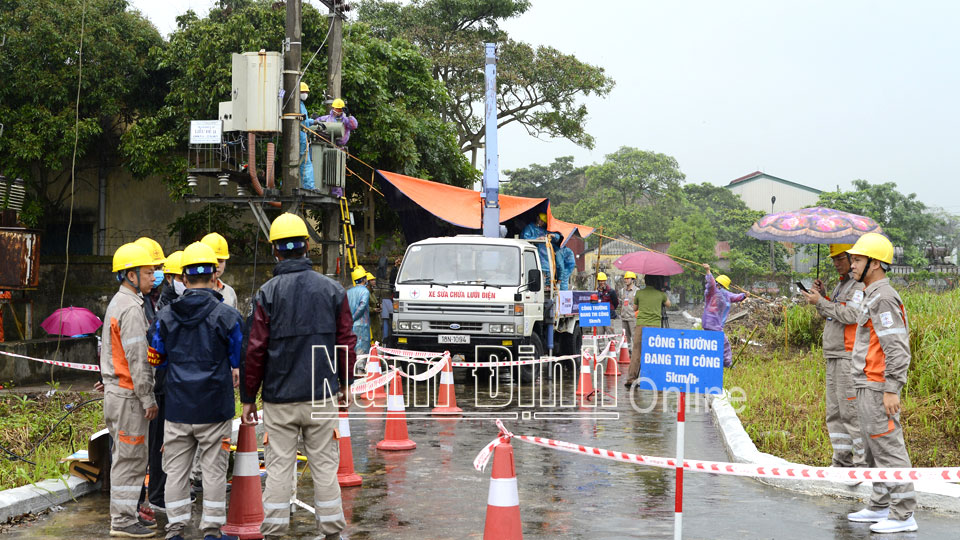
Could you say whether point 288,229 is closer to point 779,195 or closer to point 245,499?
point 245,499

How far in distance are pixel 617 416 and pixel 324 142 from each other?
7258 mm

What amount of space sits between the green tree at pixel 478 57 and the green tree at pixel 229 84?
34.9 ft

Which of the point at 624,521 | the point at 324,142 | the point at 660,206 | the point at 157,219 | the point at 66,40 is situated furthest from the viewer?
the point at 660,206

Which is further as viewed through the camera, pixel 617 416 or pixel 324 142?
pixel 324 142

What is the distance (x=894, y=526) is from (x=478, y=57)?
2851 centimetres

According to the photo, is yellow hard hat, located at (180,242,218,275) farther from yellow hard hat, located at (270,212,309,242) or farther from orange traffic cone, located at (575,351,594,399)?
orange traffic cone, located at (575,351,594,399)

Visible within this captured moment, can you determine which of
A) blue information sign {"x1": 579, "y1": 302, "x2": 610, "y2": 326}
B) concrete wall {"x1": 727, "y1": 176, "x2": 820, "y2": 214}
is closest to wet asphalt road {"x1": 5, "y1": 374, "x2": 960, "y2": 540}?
blue information sign {"x1": 579, "y1": 302, "x2": 610, "y2": 326}

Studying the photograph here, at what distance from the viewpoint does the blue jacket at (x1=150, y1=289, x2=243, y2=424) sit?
5.77 metres

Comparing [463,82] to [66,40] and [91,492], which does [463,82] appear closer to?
[66,40]

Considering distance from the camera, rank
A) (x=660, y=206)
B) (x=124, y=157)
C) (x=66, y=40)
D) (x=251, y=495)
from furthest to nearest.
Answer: (x=660, y=206) < (x=124, y=157) < (x=66, y=40) < (x=251, y=495)

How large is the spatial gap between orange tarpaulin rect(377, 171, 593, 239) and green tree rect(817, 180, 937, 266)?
35762mm

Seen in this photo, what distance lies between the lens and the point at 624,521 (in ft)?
21.1

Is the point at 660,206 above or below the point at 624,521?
above

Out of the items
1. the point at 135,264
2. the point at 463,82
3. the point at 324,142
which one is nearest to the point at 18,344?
the point at 324,142
